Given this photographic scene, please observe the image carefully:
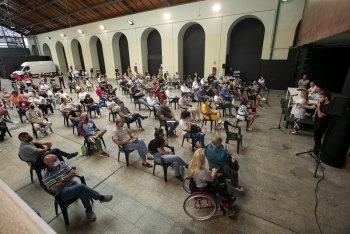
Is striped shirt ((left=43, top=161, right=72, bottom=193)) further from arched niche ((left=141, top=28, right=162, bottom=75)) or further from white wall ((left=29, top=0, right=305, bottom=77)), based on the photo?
arched niche ((left=141, top=28, right=162, bottom=75))

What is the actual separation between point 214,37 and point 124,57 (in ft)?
38.2

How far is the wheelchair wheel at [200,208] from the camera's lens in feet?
10.2

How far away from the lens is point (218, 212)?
3.27m

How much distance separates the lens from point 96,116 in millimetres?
8406

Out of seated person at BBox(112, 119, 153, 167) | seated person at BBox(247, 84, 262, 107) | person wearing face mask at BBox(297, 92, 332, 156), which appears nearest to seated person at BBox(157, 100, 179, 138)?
seated person at BBox(112, 119, 153, 167)

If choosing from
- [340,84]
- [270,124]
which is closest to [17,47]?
[270,124]

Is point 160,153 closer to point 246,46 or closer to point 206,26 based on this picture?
point 206,26

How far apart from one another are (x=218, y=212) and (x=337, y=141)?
3.39 metres

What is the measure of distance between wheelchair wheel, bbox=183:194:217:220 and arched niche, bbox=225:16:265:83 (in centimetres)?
1248

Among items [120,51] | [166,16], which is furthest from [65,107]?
[120,51]

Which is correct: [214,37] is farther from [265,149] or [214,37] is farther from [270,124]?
[265,149]

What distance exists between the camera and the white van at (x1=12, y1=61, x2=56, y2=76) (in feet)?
67.8

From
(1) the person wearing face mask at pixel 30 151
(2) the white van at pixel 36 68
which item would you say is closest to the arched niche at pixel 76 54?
(2) the white van at pixel 36 68

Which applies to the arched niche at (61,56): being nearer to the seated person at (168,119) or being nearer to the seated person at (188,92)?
the seated person at (188,92)
